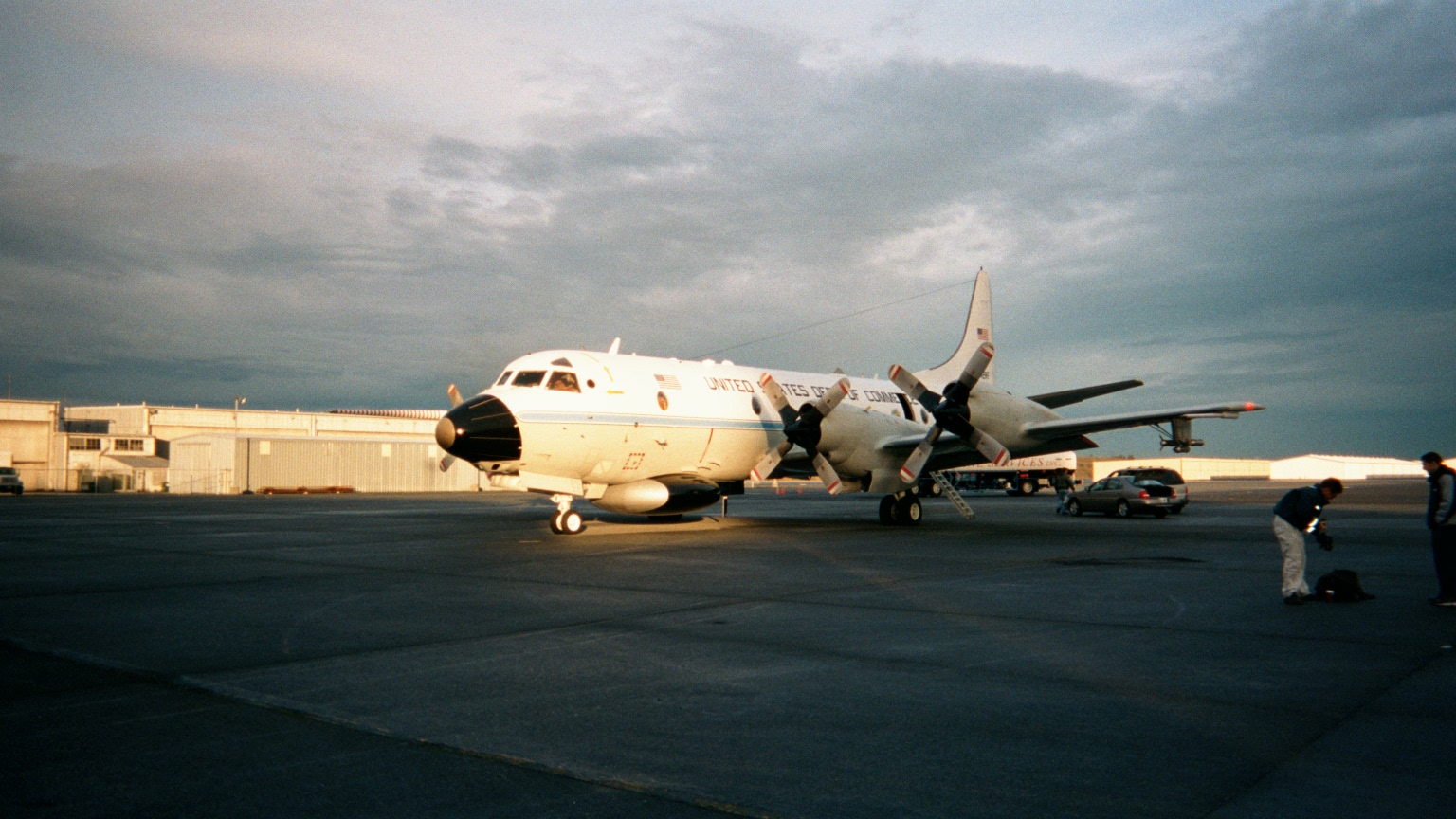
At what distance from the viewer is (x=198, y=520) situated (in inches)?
1096

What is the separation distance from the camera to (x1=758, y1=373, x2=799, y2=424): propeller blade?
23.8 meters

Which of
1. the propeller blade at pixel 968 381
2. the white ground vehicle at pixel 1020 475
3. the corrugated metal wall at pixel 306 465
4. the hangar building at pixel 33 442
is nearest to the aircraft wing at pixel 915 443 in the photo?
the propeller blade at pixel 968 381

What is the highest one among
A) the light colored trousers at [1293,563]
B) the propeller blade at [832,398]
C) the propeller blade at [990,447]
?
the propeller blade at [832,398]

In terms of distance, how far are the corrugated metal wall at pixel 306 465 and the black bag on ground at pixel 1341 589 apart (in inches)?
2233

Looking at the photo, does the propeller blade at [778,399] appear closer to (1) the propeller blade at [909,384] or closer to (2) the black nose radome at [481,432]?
(1) the propeller blade at [909,384]

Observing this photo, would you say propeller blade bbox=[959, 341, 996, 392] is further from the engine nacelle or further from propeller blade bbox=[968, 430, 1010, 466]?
the engine nacelle

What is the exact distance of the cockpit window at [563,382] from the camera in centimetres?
1995

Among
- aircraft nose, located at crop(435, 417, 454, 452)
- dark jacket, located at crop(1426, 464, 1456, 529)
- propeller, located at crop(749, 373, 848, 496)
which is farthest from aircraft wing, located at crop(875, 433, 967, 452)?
dark jacket, located at crop(1426, 464, 1456, 529)

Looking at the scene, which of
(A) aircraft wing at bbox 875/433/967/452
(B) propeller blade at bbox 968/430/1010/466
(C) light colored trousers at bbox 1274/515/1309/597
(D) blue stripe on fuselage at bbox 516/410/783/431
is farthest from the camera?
(A) aircraft wing at bbox 875/433/967/452

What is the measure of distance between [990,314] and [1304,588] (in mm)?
21650

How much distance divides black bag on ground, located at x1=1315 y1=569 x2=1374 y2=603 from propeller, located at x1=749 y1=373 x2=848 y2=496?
12726 millimetres

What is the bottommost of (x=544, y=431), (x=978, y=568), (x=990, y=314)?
(x=978, y=568)

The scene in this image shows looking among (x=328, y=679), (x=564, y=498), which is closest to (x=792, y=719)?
(x=328, y=679)

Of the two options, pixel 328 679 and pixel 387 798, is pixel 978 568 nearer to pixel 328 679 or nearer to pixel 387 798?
pixel 328 679
